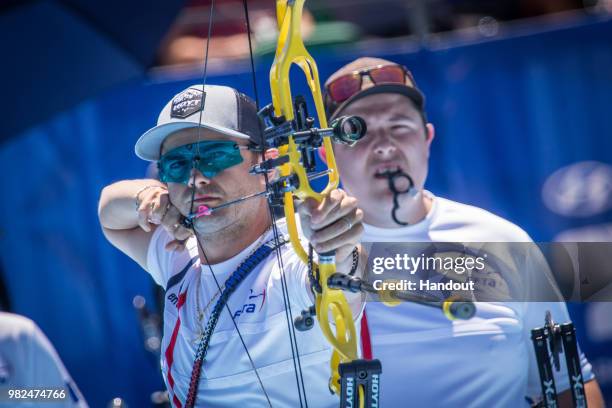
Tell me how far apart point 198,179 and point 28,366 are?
2.48ft

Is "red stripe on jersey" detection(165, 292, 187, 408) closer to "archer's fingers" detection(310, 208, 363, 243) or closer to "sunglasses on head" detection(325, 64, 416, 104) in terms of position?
"archer's fingers" detection(310, 208, 363, 243)

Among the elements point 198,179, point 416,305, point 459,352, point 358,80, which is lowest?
point 459,352

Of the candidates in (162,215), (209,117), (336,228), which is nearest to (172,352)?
(162,215)

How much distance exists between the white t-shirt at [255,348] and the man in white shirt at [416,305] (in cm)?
25

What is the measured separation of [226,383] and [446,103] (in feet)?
4.03

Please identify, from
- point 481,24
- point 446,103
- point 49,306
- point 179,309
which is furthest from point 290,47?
point 481,24

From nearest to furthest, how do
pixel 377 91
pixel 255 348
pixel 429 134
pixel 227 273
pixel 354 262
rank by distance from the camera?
pixel 354 262
pixel 255 348
pixel 227 273
pixel 377 91
pixel 429 134

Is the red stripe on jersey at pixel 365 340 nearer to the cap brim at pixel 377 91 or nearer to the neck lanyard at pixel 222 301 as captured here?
the neck lanyard at pixel 222 301

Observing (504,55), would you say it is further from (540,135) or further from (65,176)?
(65,176)

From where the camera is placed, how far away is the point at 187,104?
1.87 m

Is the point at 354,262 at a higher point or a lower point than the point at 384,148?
lower

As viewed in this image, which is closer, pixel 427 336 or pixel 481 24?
→ pixel 427 336

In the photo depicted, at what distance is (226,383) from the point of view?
1.83m

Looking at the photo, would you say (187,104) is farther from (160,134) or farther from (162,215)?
(162,215)
